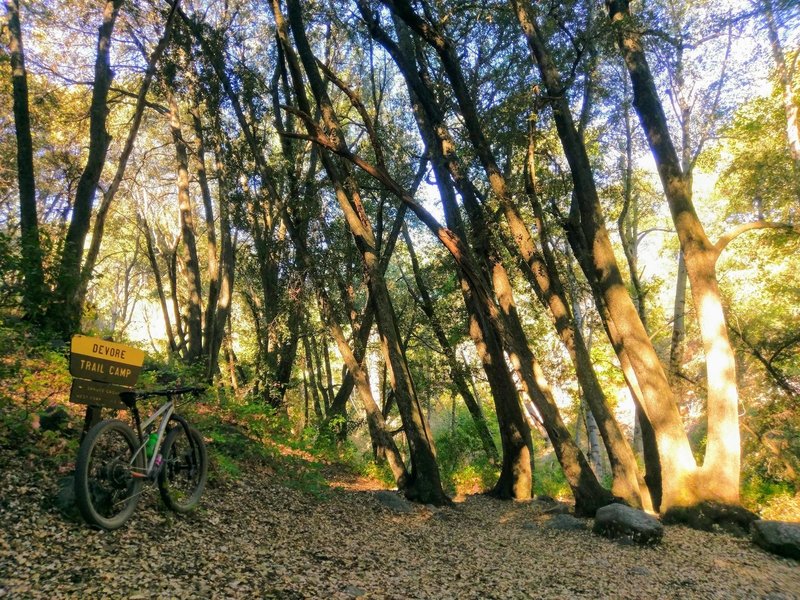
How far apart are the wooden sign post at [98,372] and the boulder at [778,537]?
7186mm

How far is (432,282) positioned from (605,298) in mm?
6774

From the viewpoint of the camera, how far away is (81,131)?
13336mm

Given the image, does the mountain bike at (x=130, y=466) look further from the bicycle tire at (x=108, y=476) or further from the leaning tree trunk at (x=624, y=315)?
the leaning tree trunk at (x=624, y=315)

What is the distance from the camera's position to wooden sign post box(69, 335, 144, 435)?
3.56m

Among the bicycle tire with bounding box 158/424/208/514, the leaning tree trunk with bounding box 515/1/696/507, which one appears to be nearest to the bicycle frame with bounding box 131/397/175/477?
the bicycle tire with bounding box 158/424/208/514

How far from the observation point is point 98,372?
12.2 feet

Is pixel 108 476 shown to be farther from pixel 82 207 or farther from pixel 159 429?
pixel 82 207

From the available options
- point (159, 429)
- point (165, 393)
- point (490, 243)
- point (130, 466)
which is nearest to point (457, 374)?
point (490, 243)

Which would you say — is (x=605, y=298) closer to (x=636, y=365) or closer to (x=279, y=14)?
(x=636, y=365)

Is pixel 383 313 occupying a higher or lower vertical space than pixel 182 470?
higher

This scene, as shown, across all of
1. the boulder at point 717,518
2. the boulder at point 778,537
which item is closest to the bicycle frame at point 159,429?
the boulder at point 717,518

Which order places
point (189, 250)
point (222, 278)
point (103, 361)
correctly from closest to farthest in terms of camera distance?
point (103, 361) < point (222, 278) < point (189, 250)

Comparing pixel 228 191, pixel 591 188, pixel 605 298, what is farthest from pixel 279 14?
pixel 605 298

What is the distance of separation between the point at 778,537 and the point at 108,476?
7.15 metres
